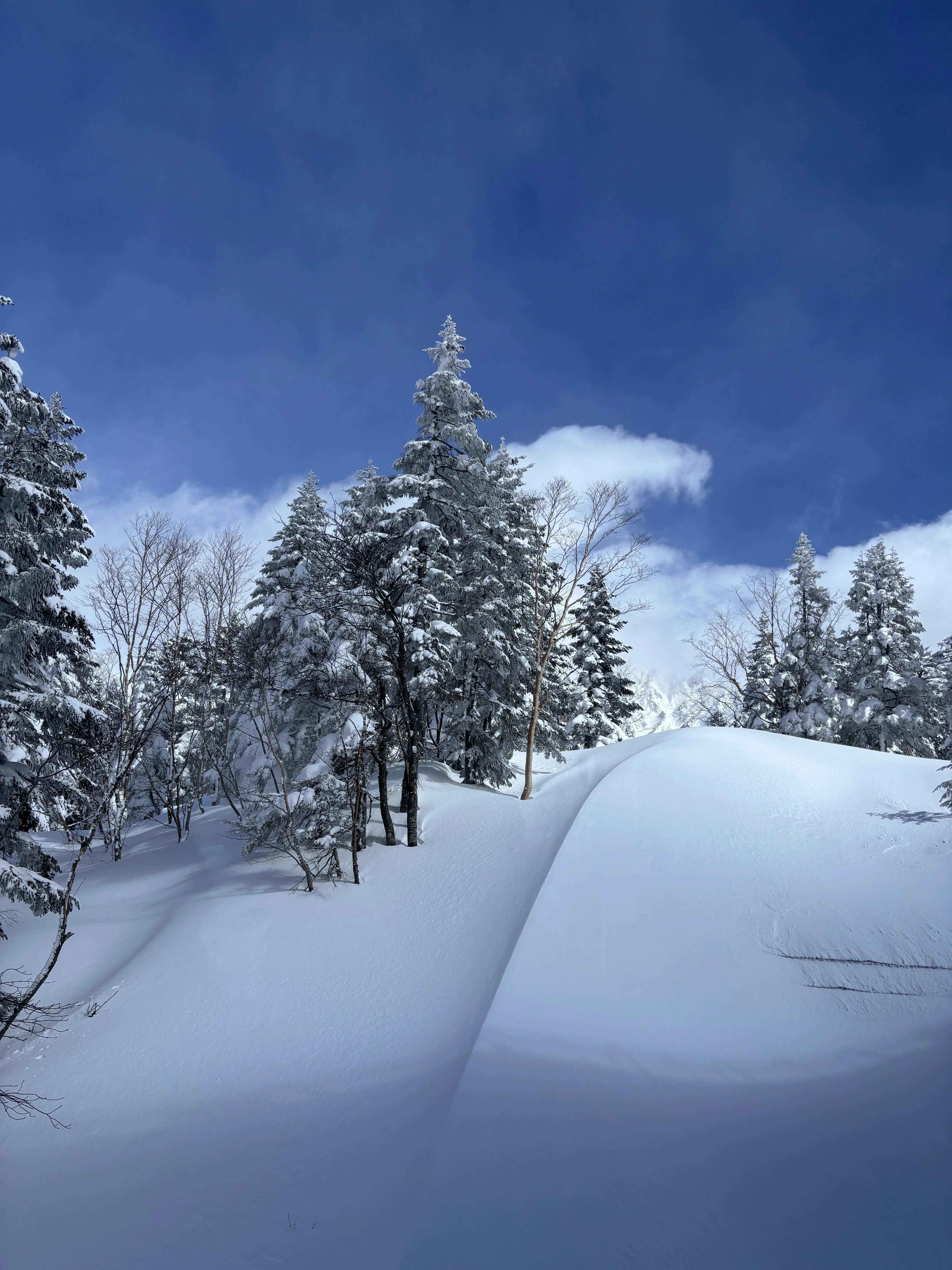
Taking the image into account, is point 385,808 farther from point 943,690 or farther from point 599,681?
point 943,690

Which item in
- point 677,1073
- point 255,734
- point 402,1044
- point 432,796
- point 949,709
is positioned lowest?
point 402,1044

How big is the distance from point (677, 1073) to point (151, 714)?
47.6 ft

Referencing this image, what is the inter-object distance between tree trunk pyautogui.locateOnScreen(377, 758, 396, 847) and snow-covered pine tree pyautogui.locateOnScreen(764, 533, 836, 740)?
19.1m

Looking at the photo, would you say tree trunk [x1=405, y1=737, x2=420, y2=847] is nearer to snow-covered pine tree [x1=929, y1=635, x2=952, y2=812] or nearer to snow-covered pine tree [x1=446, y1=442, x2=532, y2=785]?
snow-covered pine tree [x1=446, y1=442, x2=532, y2=785]

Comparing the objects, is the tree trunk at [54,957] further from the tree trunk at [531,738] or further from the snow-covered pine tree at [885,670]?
the snow-covered pine tree at [885,670]

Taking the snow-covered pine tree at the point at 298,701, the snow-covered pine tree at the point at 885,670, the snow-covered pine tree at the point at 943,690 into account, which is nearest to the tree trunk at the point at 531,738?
the snow-covered pine tree at the point at 298,701

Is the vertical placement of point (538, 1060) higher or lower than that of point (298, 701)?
lower

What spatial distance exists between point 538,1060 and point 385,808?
321 inches

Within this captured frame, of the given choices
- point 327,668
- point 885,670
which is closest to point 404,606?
point 327,668

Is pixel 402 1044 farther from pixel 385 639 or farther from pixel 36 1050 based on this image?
pixel 385 639

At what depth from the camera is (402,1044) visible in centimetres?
807

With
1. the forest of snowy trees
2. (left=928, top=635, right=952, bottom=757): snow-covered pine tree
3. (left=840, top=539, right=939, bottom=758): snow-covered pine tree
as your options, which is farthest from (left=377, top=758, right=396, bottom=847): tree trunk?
(left=840, top=539, right=939, bottom=758): snow-covered pine tree

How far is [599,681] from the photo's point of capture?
28.0m

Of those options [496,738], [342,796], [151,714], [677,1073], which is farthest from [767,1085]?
[151,714]
